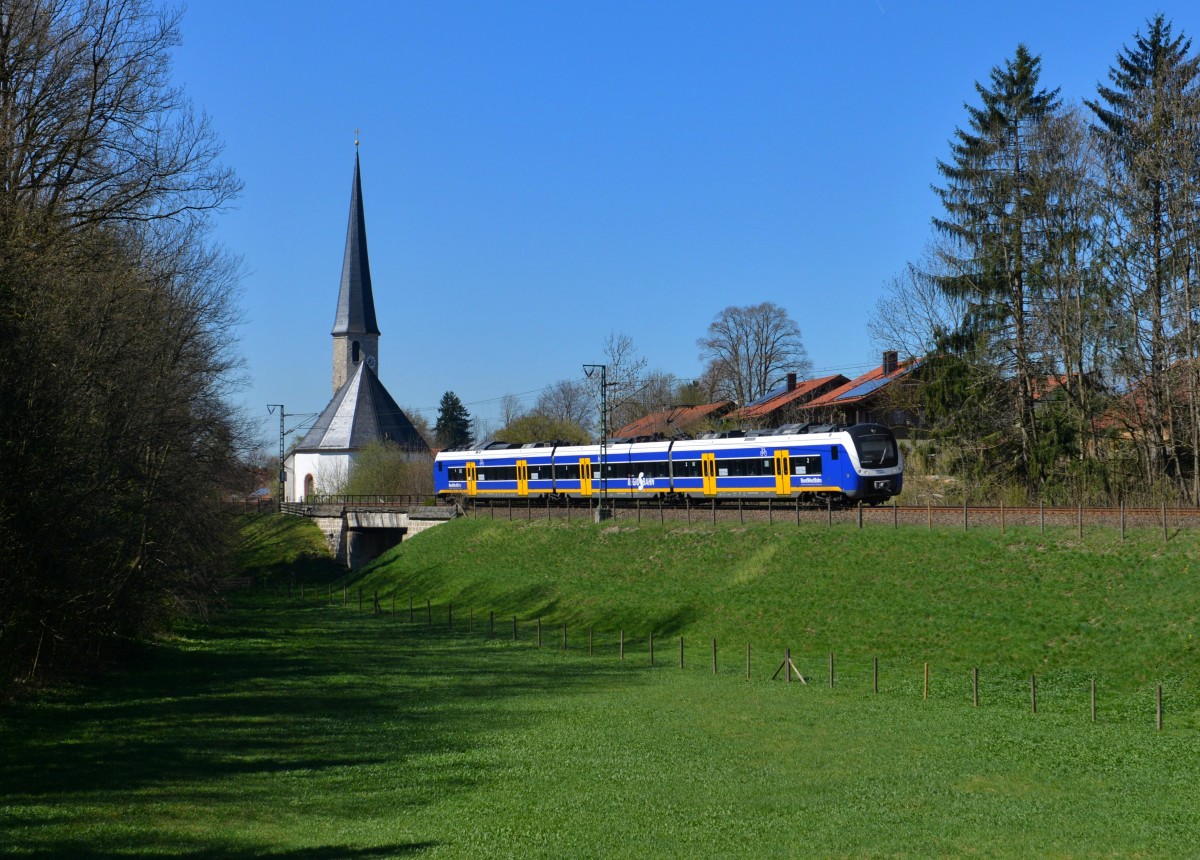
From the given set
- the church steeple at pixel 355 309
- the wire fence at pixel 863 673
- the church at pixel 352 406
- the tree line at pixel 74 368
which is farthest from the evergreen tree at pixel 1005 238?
the church steeple at pixel 355 309

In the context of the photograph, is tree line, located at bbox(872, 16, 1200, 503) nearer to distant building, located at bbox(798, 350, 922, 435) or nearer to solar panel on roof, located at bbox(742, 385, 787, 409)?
distant building, located at bbox(798, 350, 922, 435)

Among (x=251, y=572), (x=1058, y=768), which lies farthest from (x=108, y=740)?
(x=251, y=572)

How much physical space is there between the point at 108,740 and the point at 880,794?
40.1 ft

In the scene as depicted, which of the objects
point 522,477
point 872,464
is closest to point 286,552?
point 522,477

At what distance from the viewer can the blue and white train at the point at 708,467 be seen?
39.8 m

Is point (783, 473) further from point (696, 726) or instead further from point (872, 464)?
point (696, 726)

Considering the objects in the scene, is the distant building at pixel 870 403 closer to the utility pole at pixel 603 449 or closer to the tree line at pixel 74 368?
the utility pole at pixel 603 449

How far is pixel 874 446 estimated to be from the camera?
39469 mm

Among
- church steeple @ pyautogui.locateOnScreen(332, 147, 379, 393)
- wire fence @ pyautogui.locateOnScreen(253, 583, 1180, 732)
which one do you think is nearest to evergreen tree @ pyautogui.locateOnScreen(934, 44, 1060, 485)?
wire fence @ pyautogui.locateOnScreen(253, 583, 1180, 732)

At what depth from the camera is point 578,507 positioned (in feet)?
179

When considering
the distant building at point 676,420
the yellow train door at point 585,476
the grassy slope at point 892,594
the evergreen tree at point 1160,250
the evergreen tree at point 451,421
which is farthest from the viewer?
the evergreen tree at point 451,421

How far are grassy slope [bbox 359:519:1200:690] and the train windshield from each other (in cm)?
344

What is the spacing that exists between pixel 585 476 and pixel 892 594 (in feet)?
77.6

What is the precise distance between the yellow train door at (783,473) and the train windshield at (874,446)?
3108 millimetres
